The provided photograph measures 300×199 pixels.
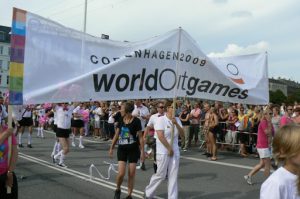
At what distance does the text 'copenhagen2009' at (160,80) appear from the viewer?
7.00m

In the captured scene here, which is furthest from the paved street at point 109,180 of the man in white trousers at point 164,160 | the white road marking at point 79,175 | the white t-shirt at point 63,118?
the white t-shirt at point 63,118

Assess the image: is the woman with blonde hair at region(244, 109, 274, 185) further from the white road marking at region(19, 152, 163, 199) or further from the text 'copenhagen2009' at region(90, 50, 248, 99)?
the white road marking at region(19, 152, 163, 199)

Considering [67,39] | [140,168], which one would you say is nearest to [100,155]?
[140,168]

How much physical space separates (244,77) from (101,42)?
9.12 ft

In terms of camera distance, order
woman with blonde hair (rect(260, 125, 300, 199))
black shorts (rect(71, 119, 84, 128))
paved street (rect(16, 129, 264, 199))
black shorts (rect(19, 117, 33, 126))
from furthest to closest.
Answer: black shorts (rect(71, 119, 84, 128))
black shorts (rect(19, 117, 33, 126))
paved street (rect(16, 129, 264, 199))
woman with blonde hair (rect(260, 125, 300, 199))

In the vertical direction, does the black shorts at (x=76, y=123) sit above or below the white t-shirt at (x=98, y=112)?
below

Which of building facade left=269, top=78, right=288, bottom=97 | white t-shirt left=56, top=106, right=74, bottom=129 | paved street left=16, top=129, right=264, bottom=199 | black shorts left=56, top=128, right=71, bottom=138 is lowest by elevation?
paved street left=16, top=129, right=264, bottom=199

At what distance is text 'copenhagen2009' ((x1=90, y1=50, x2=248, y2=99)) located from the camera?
6996mm

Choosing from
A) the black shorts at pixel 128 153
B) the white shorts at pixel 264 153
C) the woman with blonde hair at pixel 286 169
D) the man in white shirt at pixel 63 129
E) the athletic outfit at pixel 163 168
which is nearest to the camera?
the woman with blonde hair at pixel 286 169

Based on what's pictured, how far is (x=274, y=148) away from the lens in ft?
9.04

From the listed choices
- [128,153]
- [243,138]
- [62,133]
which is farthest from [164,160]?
[243,138]

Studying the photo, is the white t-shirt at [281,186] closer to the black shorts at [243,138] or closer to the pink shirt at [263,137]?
the pink shirt at [263,137]

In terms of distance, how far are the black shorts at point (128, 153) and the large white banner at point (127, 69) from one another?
4.10ft

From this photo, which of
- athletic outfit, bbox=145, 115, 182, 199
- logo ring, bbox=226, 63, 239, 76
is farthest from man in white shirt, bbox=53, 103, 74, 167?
logo ring, bbox=226, 63, 239, 76
